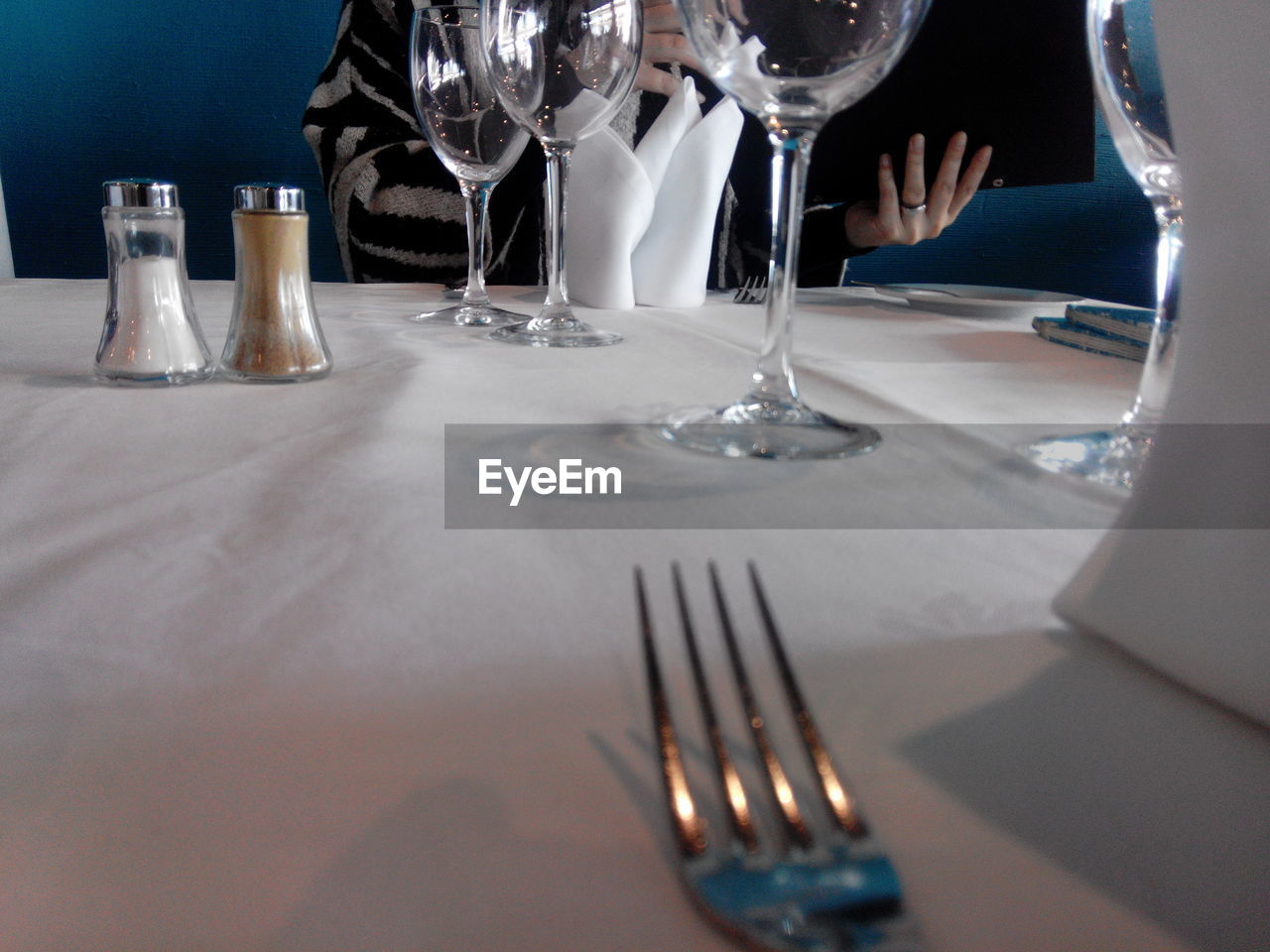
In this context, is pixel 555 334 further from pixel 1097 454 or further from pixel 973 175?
pixel 973 175

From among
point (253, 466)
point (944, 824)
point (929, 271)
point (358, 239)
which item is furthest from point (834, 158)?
point (929, 271)

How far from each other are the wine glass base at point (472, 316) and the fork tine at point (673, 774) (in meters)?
0.55

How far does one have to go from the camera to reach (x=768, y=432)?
1.33ft

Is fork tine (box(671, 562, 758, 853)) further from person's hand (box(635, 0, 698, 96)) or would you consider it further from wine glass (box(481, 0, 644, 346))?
person's hand (box(635, 0, 698, 96))

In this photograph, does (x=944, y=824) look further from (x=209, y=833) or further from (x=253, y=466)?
(x=253, y=466)

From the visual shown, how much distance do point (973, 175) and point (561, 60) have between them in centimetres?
59

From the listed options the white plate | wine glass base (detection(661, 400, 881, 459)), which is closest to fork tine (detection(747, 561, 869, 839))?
wine glass base (detection(661, 400, 881, 459))

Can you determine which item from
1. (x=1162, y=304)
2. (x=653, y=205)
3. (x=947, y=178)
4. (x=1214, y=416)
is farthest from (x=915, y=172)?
(x=1214, y=416)

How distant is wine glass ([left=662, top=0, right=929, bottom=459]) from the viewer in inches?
14.8

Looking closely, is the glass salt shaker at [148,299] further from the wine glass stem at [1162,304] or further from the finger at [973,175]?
the finger at [973,175]

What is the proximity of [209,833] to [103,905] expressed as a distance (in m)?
0.02

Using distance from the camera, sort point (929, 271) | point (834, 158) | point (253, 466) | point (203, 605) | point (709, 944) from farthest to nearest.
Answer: point (929, 271) < point (834, 158) < point (253, 466) < point (203, 605) < point (709, 944)

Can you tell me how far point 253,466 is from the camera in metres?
0.35

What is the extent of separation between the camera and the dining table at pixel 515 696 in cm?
14
